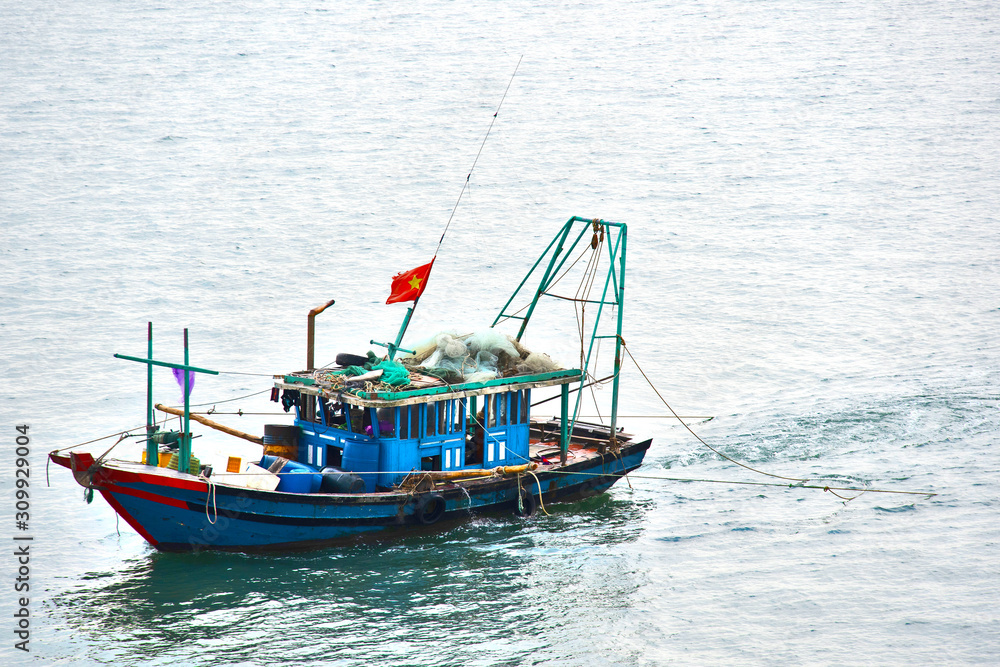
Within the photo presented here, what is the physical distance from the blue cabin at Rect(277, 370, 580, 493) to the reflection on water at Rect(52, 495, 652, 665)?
134cm

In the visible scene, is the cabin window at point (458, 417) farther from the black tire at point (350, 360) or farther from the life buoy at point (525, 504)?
the black tire at point (350, 360)

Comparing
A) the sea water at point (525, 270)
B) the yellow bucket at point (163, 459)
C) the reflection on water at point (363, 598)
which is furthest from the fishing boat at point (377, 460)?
the sea water at point (525, 270)

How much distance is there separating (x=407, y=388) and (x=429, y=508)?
2.17 metres

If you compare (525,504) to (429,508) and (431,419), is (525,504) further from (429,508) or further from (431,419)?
(431,419)

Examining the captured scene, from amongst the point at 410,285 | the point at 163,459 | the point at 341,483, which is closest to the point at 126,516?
the point at 163,459

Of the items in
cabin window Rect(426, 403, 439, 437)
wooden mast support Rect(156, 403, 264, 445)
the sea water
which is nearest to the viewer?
the sea water

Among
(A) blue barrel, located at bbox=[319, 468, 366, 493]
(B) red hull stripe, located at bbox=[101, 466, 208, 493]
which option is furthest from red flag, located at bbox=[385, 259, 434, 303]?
(B) red hull stripe, located at bbox=[101, 466, 208, 493]

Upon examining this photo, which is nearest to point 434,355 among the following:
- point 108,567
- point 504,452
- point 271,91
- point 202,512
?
point 504,452

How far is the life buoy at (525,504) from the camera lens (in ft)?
69.8

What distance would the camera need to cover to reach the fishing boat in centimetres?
1838

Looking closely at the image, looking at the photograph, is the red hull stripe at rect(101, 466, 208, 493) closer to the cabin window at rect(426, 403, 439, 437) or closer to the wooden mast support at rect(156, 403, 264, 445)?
the wooden mast support at rect(156, 403, 264, 445)

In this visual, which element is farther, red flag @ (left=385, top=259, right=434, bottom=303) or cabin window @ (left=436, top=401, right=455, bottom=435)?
red flag @ (left=385, top=259, right=434, bottom=303)

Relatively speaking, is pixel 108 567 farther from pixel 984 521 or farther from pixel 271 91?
pixel 271 91

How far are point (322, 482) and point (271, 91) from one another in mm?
41228
